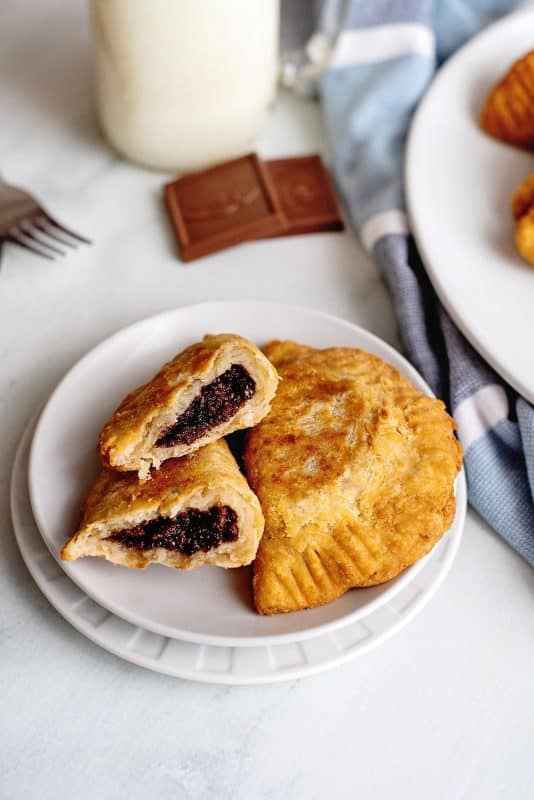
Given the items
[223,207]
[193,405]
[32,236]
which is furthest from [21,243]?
[193,405]

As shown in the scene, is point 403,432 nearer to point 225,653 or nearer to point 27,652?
point 225,653

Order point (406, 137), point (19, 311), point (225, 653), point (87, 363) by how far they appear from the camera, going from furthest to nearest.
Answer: point (406, 137)
point (19, 311)
point (87, 363)
point (225, 653)

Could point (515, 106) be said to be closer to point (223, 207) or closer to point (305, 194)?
point (305, 194)

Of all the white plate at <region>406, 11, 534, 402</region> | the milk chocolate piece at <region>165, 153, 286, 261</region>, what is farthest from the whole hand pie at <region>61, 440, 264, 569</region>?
the milk chocolate piece at <region>165, 153, 286, 261</region>


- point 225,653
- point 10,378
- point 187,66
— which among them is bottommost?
point 225,653

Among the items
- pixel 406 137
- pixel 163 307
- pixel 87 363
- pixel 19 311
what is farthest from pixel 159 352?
pixel 406 137

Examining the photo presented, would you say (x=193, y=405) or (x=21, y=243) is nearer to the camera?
(x=193, y=405)

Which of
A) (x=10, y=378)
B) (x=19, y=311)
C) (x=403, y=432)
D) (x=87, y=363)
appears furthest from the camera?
(x=19, y=311)
